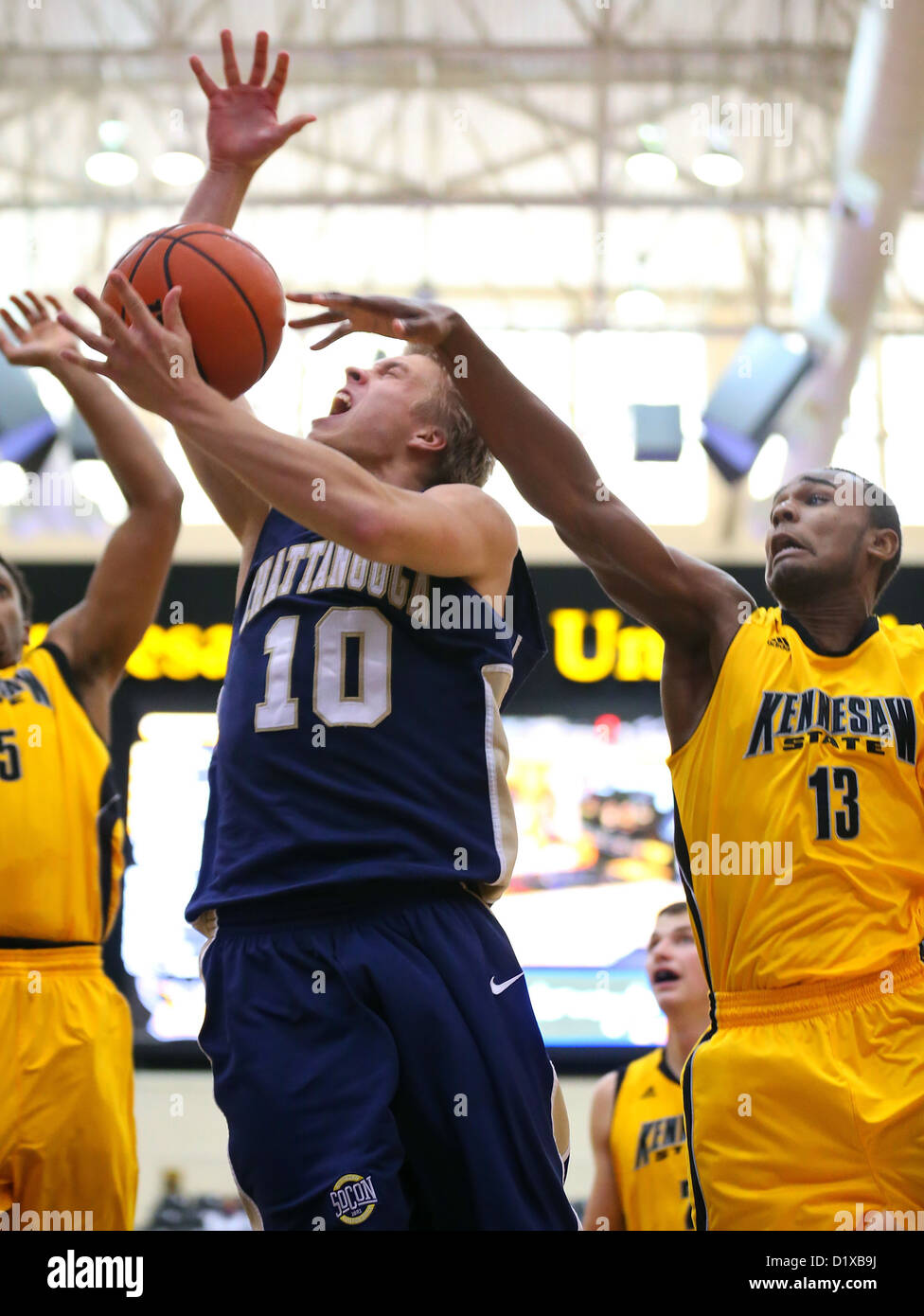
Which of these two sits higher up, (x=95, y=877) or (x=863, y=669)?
(x=863, y=669)

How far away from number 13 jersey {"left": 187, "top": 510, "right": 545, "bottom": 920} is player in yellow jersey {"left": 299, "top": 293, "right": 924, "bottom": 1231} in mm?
536

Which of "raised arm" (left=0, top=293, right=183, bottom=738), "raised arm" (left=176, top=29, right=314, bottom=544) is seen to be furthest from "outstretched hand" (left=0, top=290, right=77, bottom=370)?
"raised arm" (left=176, top=29, right=314, bottom=544)

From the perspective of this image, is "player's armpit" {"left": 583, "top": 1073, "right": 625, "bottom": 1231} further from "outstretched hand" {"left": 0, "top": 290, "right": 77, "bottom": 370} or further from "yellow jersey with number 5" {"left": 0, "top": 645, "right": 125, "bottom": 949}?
"outstretched hand" {"left": 0, "top": 290, "right": 77, "bottom": 370}

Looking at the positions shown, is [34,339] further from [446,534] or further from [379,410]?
[446,534]

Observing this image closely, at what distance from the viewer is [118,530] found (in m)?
4.83

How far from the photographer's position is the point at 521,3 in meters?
14.9

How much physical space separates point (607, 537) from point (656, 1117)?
284cm

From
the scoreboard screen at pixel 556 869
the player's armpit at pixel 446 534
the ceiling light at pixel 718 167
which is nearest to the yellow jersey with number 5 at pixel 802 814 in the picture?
the player's armpit at pixel 446 534

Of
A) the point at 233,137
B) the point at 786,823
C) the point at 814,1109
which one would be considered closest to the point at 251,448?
the point at 233,137

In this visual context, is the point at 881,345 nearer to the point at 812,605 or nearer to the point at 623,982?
the point at 623,982

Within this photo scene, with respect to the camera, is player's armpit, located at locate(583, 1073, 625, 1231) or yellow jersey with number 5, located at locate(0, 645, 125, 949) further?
player's armpit, located at locate(583, 1073, 625, 1231)

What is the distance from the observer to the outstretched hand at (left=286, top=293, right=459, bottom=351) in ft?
10.7
